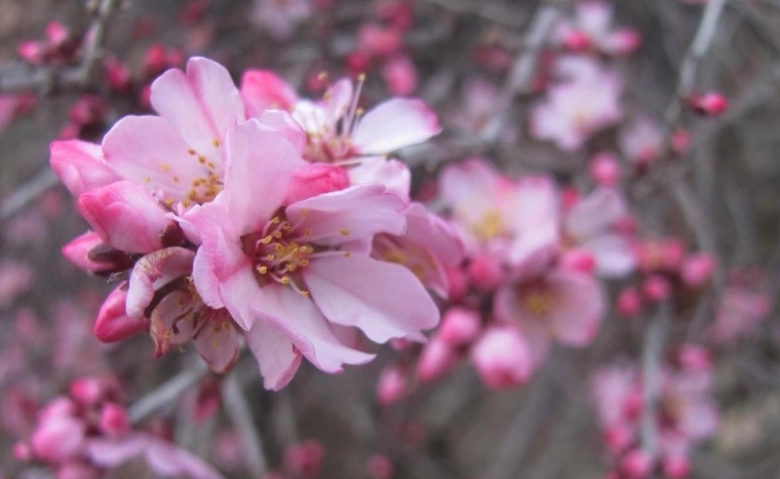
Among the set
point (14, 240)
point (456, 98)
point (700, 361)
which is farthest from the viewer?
point (14, 240)

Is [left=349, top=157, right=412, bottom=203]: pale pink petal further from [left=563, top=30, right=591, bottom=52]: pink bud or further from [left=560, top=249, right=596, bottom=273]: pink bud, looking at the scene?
[left=563, top=30, right=591, bottom=52]: pink bud

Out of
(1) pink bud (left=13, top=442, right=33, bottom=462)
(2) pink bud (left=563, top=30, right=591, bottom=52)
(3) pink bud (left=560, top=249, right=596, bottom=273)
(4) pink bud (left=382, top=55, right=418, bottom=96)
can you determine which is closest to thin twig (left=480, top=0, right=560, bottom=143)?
(2) pink bud (left=563, top=30, right=591, bottom=52)

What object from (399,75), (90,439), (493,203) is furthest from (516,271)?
(399,75)

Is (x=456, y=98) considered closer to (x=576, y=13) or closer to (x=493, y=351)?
(x=576, y=13)

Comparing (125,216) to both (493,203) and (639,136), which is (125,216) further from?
(639,136)

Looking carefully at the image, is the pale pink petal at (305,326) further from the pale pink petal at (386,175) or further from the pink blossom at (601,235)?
the pink blossom at (601,235)

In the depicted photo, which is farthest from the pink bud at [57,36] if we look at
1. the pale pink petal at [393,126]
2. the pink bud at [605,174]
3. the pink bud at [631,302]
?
the pink bud at [631,302]

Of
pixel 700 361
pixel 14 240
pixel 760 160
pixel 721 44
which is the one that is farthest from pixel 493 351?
pixel 14 240
